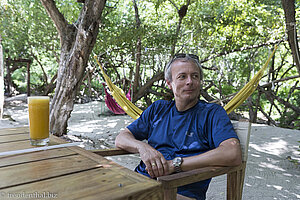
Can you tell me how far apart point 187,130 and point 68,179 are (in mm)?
794

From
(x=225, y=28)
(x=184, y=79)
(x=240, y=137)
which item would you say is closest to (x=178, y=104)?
(x=184, y=79)

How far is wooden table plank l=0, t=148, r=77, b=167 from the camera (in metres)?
0.82

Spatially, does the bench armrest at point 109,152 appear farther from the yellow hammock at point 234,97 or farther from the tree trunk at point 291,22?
the tree trunk at point 291,22

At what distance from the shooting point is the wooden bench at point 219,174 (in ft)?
2.94

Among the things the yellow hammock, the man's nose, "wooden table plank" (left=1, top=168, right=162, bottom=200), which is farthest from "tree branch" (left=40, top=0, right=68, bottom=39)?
"wooden table plank" (left=1, top=168, right=162, bottom=200)

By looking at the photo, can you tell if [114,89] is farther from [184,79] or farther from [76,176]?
[76,176]

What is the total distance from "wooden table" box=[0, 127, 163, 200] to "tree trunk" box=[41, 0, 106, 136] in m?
2.47

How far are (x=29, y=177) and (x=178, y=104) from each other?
3.07 ft

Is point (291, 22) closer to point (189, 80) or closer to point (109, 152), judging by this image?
point (189, 80)

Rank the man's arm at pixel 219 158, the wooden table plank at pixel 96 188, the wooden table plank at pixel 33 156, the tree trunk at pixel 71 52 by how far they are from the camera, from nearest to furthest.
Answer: the wooden table plank at pixel 96 188
the wooden table plank at pixel 33 156
the man's arm at pixel 219 158
the tree trunk at pixel 71 52

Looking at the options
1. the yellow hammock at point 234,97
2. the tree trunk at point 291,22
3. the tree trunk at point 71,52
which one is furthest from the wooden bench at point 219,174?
the tree trunk at point 291,22

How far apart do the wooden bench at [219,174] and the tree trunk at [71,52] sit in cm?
213

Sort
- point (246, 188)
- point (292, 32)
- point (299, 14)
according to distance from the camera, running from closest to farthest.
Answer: point (246, 188), point (292, 32), point (299, 14)

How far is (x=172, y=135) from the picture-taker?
140 centimetres
